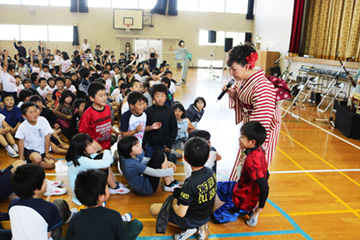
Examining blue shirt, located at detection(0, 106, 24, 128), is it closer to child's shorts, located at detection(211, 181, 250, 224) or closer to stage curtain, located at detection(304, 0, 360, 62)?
child's shorts, located at detection(211, 181, 250, 224)

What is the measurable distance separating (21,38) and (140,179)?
1662cm

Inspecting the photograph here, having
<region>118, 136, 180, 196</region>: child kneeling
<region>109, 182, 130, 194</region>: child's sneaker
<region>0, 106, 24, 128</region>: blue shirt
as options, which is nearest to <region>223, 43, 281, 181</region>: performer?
<region>118, 136, 180, 196</region>: child kneeling

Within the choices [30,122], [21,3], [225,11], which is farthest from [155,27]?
[30,122]

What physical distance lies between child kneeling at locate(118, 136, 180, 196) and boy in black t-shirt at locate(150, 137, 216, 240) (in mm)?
672

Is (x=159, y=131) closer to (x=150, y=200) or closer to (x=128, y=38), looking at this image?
(x=150, y=200)

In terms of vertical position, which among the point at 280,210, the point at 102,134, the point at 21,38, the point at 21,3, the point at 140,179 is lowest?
the point at 280,210

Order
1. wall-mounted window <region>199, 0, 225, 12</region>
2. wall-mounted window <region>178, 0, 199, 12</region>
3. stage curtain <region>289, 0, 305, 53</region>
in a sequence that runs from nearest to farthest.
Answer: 1. stage curtain <region>289, 0, 305, 53</region>
2. wall-mounted window <region>178, 0, 199, 12</region>
3. wall-mounted window <region>199, 0, 225, 12</region>

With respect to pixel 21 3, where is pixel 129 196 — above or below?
below

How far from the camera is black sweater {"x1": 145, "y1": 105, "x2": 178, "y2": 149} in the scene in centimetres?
347

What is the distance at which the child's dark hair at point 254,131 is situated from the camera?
2248 mm

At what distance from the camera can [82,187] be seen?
1666 mm

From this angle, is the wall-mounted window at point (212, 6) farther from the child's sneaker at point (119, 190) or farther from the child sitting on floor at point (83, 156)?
the child sitting on floor at point (83, 156)

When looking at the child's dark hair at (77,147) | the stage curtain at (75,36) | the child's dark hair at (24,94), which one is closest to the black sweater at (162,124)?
the child's dark hair at (77,147)

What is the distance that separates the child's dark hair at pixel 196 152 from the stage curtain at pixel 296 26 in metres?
10.8
